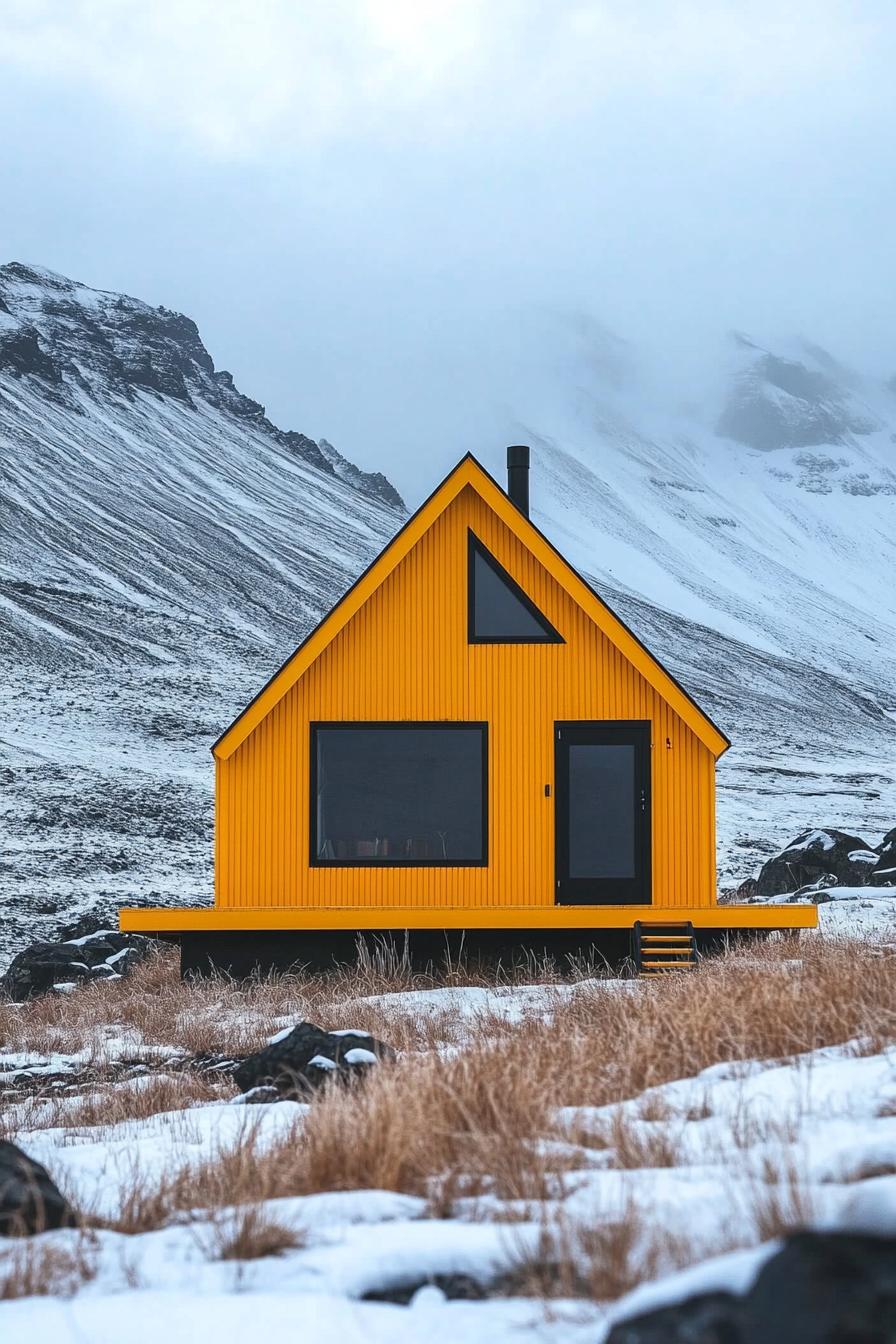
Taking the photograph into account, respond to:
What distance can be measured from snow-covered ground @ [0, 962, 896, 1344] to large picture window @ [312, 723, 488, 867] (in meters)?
9.40

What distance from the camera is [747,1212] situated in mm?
3893

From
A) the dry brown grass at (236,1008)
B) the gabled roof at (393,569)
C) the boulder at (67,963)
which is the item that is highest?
the gabled roof at (393,569)

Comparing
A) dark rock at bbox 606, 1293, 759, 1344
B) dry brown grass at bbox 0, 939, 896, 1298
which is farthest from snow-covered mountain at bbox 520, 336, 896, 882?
dark rock at bbox 606, 1293, 759, 1344

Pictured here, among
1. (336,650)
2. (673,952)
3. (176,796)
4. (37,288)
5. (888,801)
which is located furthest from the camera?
(37,288)

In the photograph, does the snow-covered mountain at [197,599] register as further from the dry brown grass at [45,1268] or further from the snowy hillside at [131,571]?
the dry brown grass at [45,1268]

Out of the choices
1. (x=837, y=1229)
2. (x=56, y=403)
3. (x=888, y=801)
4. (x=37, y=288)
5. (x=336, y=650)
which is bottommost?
(x=888, y=801)

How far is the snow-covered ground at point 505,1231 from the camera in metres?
3.56

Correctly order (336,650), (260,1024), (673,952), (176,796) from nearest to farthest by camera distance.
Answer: (260,1024) → (673,952) → (336,650) → (176,796)

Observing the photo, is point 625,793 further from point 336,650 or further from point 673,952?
point 336,650

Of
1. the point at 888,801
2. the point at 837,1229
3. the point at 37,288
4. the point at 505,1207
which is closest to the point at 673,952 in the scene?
the point at 505,1207

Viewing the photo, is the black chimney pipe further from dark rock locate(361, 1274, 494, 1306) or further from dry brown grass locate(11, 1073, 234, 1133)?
dark rock locate(361, 1274, 494, 1306)

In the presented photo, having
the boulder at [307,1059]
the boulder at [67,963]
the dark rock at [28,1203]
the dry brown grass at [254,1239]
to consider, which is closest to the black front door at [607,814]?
the boulder at [307,1059]

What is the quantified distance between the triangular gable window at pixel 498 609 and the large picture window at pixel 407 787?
3.66ft

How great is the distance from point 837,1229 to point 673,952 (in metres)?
11.2
